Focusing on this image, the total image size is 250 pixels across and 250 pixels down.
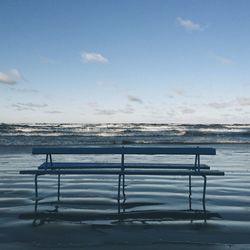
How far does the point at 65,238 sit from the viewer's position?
486 centimetres

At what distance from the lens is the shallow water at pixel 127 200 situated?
19.8ft

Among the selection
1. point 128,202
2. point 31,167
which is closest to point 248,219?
point 128,202

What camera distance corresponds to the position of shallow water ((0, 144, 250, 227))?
6.04 meters

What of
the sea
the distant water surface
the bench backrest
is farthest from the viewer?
the distant water surface

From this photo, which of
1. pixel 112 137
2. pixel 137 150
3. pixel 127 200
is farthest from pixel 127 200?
pixel 112 137

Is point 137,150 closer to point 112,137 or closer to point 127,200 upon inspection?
point 127,200

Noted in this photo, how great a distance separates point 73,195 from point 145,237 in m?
3.40

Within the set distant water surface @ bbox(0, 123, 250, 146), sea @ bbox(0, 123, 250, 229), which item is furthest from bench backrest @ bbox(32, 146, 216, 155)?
distant water surface @ bbox(0, 123, 250, 146)

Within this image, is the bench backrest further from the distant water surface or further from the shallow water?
the distant water surface

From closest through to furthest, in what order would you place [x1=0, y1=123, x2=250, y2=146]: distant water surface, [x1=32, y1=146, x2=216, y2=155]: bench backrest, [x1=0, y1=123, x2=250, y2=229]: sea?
[x1=0, y1=123, x2=250, y2=229]: sea → [x1=32, y1=146, x2=216, y2=155]: bench backrest → [x1=0, y1=123, x2=250, y2=146]: distant water surface

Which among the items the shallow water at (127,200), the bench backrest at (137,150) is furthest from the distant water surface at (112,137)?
the bench backrest at (137,150)

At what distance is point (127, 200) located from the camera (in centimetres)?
758

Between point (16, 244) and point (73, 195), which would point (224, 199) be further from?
point (16, 244)

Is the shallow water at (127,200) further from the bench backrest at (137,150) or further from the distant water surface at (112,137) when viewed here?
the distant water surface at (112,137)
